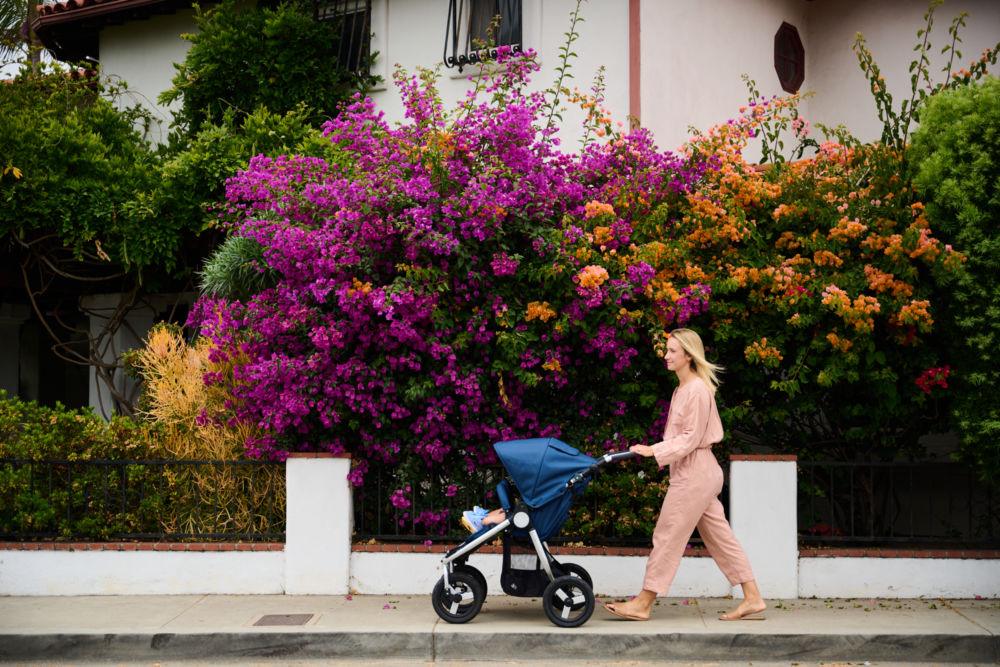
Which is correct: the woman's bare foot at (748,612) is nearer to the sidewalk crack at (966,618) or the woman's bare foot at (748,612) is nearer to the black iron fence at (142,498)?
the sidewalk crack at (966,618)

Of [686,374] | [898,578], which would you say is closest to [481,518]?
[686,374]

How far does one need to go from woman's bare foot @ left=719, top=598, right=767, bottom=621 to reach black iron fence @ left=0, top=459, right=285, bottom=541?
3664 millimetres

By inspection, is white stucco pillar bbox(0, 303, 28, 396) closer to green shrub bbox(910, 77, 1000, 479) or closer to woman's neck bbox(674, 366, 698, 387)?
woman's neck bbox(674, 366, 698, 387)

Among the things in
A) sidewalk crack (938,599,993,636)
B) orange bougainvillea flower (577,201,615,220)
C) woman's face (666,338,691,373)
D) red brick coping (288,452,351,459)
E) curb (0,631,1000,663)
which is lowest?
curb (0,631,1000,663)

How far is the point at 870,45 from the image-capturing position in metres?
14.2

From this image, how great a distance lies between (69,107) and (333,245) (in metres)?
7.39

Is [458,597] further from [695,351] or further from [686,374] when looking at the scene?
[695,351]

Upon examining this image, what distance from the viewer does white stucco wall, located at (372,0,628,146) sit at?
39.8 feet

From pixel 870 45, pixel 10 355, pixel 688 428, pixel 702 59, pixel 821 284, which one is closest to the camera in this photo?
pixel 688 428

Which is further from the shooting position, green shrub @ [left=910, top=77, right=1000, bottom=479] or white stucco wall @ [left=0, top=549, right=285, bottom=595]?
white stucco wall @ [left=0, top=549, right=285, bottom=595]

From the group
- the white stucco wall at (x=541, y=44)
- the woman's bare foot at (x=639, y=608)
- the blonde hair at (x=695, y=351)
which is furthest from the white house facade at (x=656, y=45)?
the woman's bare foot at (x=639, y=608)

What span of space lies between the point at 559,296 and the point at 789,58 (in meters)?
7.86

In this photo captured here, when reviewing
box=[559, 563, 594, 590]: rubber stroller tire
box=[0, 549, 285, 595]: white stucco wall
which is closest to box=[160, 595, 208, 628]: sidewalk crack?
box=[0, 549, 285, 595]: white stucco wall

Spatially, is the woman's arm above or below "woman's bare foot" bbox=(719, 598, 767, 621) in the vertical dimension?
above
